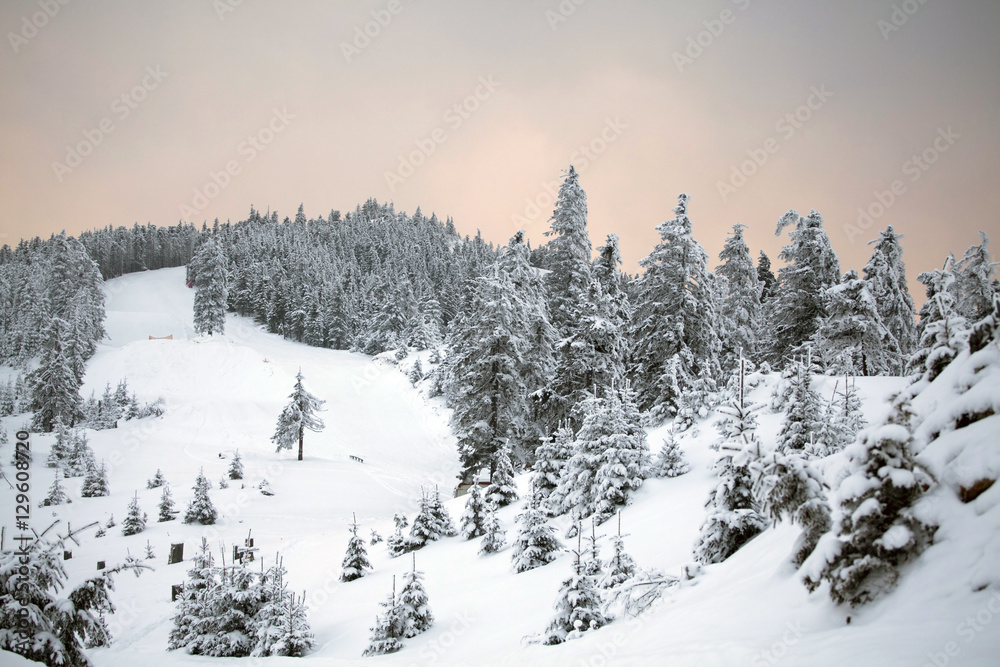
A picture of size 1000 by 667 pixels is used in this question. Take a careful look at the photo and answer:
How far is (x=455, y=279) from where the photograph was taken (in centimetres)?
10725

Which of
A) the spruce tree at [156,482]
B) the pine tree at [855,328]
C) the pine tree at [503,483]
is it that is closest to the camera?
the pine tree at [503,483]

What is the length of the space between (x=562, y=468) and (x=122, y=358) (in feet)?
208

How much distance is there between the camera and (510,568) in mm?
11703

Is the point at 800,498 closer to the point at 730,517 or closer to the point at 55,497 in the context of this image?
the point at 730,517

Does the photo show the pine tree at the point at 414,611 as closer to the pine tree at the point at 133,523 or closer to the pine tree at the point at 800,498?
the pine tree at the point at 800,498

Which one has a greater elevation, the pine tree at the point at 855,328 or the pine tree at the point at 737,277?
the pine tree at the point at 737,277

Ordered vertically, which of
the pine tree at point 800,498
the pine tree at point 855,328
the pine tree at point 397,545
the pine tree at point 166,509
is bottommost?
the pine tree at point 166,509

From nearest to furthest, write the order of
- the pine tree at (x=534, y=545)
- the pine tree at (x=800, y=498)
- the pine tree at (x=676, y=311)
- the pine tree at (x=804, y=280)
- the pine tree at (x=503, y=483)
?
the pine tree at (x=800, y=498)
the pine tree at (x=534, y=545)
the pine tree at (x=503, y=483)
the pine tree at (x=676, y=311)
the pine tree at (x=804, y=280)

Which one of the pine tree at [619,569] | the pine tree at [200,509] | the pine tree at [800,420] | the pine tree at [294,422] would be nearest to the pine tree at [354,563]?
the pine tree at [619,569]

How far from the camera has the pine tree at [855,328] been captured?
23.1 metres

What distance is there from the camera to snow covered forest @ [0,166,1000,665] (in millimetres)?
4520

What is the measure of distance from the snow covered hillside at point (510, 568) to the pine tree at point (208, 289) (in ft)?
97.3

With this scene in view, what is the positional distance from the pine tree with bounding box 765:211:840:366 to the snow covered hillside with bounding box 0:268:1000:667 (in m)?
12.6

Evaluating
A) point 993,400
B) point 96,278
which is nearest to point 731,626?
point 993,400
